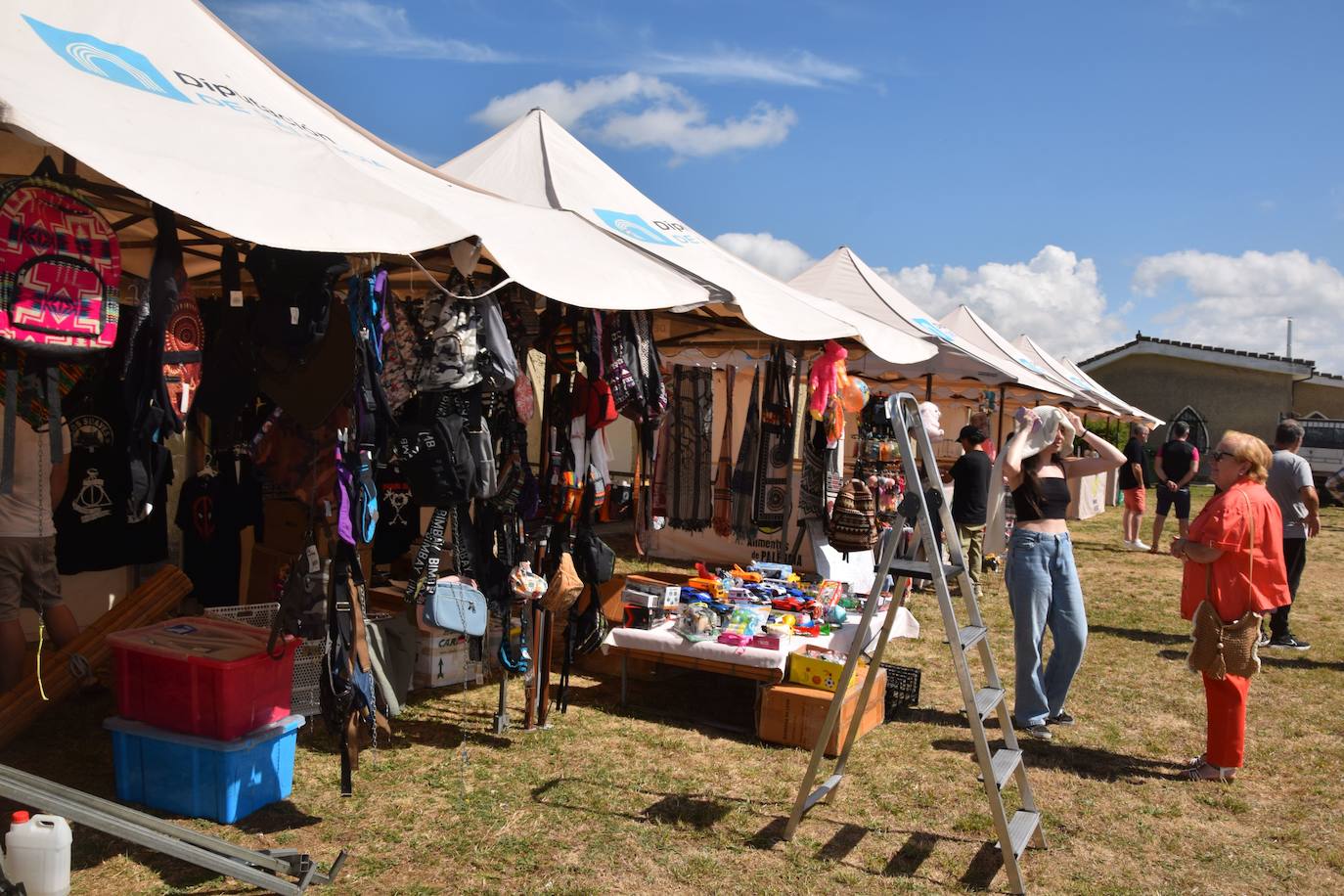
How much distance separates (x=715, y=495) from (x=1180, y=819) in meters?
4.61

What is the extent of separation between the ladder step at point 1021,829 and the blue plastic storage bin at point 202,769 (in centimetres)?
279

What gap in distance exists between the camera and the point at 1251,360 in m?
26.2

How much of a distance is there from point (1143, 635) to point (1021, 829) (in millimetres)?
4991

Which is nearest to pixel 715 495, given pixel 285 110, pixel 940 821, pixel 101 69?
pixel 940 821

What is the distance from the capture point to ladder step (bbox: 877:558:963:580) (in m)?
3.46

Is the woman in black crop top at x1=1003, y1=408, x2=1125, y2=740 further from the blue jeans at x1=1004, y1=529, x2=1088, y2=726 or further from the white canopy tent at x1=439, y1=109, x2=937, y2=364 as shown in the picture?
the white canopy tent at x1=439, y1=109, x2=937, y2=364

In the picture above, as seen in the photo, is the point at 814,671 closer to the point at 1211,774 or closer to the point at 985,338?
the point at 1211,774

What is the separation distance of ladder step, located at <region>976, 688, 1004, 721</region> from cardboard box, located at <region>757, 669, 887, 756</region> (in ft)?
4.38

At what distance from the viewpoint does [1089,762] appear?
486 cm

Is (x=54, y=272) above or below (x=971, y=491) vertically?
above

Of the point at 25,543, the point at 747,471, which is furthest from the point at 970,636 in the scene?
the point at 747,471

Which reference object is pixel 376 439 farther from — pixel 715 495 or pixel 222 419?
pixel 715 495

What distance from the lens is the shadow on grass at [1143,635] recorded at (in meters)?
7.69

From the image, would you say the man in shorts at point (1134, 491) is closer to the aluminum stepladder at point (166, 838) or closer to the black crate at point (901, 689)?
the black crate at point (901, 689)
